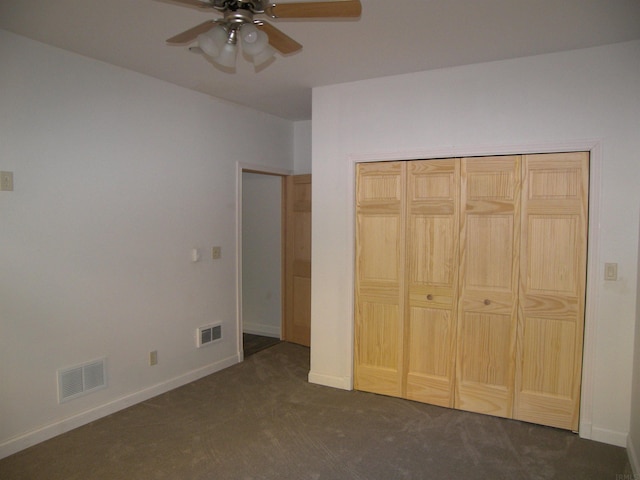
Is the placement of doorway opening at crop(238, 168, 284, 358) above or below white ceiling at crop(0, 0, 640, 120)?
below

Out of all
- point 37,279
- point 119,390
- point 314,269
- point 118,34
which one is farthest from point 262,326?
point 118,34

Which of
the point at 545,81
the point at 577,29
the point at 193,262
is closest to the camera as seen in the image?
the point at 577,29

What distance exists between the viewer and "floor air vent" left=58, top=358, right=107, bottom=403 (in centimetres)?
298

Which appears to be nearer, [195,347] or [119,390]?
[119,390]

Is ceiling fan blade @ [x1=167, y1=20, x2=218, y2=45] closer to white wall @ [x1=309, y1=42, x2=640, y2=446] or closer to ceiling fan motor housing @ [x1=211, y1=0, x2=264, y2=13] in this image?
ceiling fan motor housing @ [x1=211, y1=0, x2=264, y2=13]

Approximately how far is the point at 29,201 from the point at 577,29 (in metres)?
3.53

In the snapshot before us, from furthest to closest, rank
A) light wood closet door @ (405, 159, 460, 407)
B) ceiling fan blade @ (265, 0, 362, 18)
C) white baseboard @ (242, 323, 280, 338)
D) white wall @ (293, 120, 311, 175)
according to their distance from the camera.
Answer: white baseboard @ (242, 323, 280, 338) → white wall @ (293, 120, 311, 175) → light wood closet door @ (405, 159, 460, 407) → ceiling fan blade @ (265, 0, 362, 18)

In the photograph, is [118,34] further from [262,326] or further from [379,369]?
[262,326]

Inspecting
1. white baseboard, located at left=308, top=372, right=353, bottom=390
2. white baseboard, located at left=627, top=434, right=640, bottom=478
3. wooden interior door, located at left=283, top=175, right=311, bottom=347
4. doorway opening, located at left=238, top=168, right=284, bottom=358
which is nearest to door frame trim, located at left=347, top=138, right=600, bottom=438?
white baseboard, located at left=627, top=434, right=640, bottom=478

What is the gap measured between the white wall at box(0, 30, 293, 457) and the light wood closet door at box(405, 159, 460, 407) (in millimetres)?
1841

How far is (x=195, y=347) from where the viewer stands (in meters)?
4.00

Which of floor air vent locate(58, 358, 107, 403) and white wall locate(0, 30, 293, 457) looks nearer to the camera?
white wall locate(0, 30, 293, 457)

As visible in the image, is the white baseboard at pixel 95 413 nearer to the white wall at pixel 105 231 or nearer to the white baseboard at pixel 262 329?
the white wall at pixel 105 231

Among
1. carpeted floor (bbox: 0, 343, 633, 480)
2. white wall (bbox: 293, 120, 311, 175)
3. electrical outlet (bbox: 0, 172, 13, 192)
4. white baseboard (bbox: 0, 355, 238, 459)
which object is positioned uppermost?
white wall (bbox: 293, 120, 311, 175)
